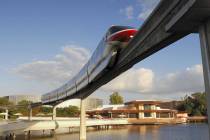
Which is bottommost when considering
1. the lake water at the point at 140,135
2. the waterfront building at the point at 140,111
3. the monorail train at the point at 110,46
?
the lake water at the point at 140,135

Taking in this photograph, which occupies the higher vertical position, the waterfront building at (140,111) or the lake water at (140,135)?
the waterfront building at (140,111)

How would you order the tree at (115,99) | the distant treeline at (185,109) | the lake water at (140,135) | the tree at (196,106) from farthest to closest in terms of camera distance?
1. the tree at (115,99)
2. the tree at (196,106)
3. the distant treeline at (185,109)
4. the lake water at (140,135)

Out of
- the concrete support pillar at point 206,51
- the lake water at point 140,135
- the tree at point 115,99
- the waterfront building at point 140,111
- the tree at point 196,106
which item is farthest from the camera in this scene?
the tree at point 115,99

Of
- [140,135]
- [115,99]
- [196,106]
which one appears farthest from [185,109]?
[140,135]

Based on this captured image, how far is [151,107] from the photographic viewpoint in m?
125

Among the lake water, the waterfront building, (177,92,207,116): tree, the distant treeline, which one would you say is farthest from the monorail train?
(177,92,207,116): tree

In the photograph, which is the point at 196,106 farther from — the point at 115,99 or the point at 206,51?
the point at 206,51

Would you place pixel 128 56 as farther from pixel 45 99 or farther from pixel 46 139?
pixel 45 99

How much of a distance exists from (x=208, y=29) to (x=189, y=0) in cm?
194

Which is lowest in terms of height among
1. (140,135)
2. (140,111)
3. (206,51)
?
(140,135)

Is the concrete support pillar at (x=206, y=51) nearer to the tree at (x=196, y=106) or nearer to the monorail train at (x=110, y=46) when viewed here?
the monorail train at (x=110, y=46)

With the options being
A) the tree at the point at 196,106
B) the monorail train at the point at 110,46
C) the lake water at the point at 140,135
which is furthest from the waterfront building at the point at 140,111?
the monorail train at the point at 110,46

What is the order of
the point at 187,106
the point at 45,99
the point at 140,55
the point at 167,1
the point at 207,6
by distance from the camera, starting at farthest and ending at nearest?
the point at 187,106
the point at 45,99
the point at 140,55
the point at 167,1
the point at 207,6

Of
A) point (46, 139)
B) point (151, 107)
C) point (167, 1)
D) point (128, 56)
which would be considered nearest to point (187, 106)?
point (151, 107)
